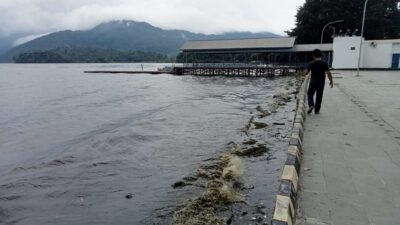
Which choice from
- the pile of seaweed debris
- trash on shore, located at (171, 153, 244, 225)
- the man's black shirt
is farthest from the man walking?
trash on shore, located at (171, 153, 244, 225)

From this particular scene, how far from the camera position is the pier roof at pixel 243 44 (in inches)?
2013

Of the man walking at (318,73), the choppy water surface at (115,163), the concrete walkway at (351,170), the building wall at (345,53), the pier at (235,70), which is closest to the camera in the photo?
the concrete walkway at (351,170)

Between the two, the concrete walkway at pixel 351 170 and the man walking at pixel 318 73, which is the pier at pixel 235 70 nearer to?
the man walking at pixel 318 73

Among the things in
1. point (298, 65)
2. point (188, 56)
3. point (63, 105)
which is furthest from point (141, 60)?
point (63, 105)

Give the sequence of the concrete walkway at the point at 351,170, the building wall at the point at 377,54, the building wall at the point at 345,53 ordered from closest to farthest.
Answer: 1. the concrete walkway at the point at 351,170
2. the building wall at the point at 377,54
3. the building wall at the point at 345,53

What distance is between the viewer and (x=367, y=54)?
4456 cm

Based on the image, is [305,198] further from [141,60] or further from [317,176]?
[141,60]

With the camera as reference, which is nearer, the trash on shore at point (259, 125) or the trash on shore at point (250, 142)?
the trash on shore at point (250, 142)

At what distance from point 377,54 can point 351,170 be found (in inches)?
1694

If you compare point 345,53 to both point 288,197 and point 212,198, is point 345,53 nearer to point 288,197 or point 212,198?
point 212,198

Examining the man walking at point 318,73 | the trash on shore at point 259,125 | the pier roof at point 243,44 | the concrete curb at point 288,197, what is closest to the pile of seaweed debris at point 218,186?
the concrete curb at point 288,197

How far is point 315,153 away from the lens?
7.11m

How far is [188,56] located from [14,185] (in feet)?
196

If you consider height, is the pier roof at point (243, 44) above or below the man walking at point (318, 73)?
above
